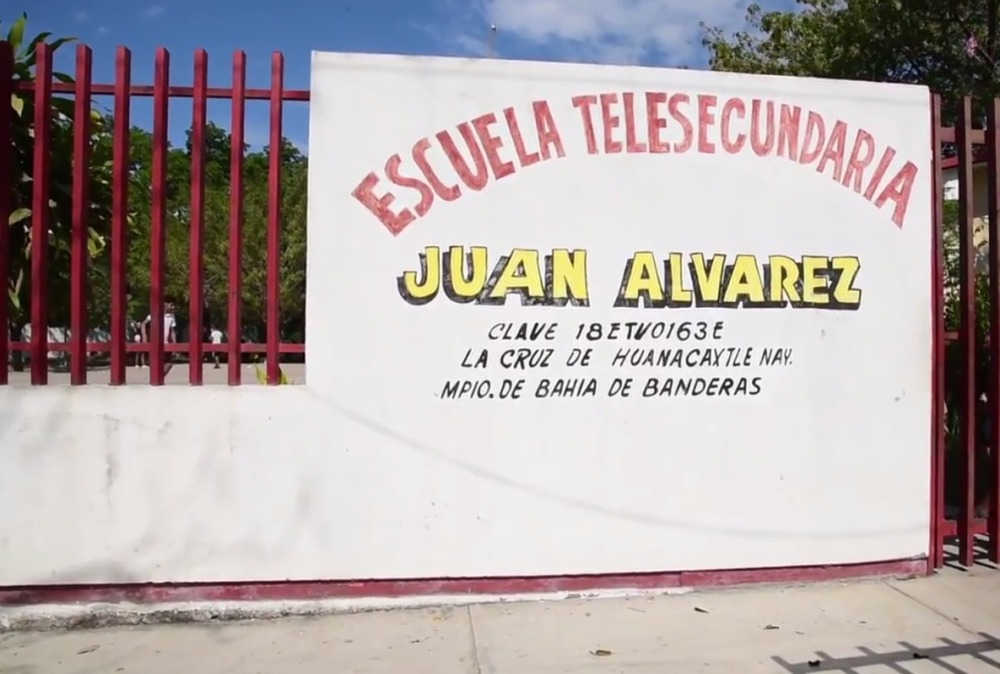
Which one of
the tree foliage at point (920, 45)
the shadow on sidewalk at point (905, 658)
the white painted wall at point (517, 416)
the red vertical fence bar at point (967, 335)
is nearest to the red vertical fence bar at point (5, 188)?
the white painted wall at point (517, 416)

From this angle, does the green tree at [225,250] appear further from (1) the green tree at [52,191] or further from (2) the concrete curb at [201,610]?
(2) the concrete curb at [201,610]

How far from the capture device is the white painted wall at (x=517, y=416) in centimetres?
462

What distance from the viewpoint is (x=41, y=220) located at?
459 cm

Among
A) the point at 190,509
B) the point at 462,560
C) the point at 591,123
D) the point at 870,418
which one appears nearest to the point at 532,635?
the point at 462,560

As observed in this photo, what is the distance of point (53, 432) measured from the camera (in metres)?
4.56

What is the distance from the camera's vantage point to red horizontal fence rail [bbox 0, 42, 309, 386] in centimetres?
464

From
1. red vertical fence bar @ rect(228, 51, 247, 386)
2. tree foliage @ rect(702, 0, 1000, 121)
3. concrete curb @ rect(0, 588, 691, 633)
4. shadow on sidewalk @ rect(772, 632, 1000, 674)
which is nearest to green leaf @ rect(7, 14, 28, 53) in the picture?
red vertical fence bar @ rect(228, 51, 247, 386)

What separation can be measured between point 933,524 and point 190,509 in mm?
4582

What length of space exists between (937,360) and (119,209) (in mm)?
5081

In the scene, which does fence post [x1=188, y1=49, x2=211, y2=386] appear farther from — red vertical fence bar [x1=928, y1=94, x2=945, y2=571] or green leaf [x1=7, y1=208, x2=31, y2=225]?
red vertical fence bar [x1=928, y1=94, x2=945, y2=571]

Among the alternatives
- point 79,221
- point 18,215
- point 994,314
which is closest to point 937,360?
point 994,314

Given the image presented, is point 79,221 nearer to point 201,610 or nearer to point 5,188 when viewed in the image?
point 5,188

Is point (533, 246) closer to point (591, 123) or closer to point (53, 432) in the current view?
point (591, 123)

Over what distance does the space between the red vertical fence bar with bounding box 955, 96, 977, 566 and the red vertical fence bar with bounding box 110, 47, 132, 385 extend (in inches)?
202
